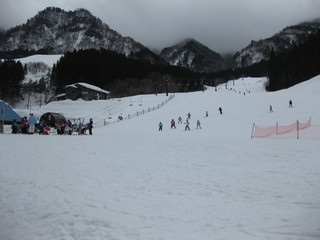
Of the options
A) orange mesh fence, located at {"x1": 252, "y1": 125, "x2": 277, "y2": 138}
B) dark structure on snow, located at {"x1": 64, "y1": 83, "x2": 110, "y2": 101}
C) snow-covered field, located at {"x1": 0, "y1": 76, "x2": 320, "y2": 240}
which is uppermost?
dark structure on snow, located at {"x1": 64, "y1": 83, "x2": 110, "y2": 101}

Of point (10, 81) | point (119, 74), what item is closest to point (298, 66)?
point (119, 74)

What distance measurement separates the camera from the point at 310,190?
6.56 m

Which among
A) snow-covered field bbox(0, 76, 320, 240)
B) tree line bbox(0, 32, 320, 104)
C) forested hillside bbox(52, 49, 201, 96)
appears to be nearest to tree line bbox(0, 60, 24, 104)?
tree line bbox(0, 32, 320, 104)

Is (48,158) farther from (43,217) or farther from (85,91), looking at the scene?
(85,91)

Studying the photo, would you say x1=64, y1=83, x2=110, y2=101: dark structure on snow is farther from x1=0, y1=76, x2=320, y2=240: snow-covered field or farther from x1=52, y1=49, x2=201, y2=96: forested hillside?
x1=0, y1=76, x2=320, y2=240: snow-covered field

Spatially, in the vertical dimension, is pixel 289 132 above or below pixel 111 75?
below

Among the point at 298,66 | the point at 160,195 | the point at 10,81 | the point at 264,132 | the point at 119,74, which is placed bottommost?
the point at 160,195

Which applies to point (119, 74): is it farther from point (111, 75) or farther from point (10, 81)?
point (10, 81)

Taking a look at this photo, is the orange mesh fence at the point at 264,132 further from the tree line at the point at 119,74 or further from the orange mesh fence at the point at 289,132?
the tree line at the point at 119,74

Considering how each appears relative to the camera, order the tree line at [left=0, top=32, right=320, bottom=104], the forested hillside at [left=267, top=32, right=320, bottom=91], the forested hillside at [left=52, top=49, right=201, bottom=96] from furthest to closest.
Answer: the forested hillside at [left=52, top=49, right=201, bottom=96]
the tree line at [left=0, top=32, right=320, bottom=104]
the forested hillside at [left=267, top=32, right=320, bottom=91]

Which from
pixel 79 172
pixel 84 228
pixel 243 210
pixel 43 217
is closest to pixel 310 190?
pixel 243 210

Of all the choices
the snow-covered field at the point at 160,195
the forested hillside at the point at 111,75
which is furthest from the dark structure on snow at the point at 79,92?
the snow-covered field at the point at 160,195

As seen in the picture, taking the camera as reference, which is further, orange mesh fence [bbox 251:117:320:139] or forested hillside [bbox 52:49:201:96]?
forested hillside [bbox 52:49:201:96]

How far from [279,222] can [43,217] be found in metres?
4.08
